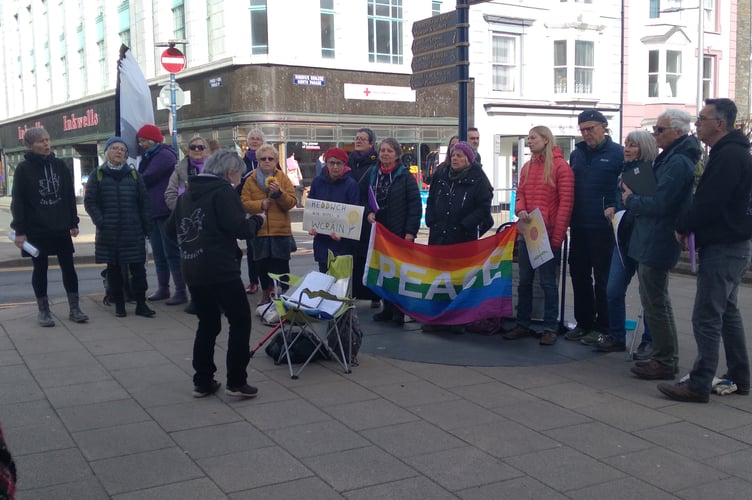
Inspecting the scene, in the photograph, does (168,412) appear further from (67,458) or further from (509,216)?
(509,216)

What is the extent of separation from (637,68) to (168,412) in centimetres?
3177

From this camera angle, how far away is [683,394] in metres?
5.46

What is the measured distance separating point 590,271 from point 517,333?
0.88 meters

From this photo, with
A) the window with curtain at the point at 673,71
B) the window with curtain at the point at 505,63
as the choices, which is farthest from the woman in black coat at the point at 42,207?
the window with curtain at the point at 673,71

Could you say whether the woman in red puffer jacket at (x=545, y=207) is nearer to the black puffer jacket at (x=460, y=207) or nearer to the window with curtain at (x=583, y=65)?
the black puffer jacket at (x=460, y=207)

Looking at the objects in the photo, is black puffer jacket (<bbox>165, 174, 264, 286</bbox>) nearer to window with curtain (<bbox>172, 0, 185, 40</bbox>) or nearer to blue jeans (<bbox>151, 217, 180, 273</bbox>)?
blue jeans (<bbox>151, 217, 180, 273</bbox>)

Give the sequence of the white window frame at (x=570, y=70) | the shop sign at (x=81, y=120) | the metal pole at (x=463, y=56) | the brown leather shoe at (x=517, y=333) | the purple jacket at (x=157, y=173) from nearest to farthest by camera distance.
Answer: the brown leather shoe at (x=517, y=333), the metal pole at (x=463, y=56), the purple jacket at (x=157, y=173), the white window frame at (x=570, y=70), the shop sign at (x=81, y=120)

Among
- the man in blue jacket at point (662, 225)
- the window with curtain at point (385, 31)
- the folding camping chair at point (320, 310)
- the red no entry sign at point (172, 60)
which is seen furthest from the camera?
the window with curtain at point (385, 31)

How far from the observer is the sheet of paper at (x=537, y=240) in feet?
22.9

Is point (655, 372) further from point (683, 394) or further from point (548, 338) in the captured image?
point (548, 338)

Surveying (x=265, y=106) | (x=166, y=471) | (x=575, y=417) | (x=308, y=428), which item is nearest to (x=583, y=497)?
(x=575, y=417)

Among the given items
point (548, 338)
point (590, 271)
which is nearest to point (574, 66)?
point (590, 271)

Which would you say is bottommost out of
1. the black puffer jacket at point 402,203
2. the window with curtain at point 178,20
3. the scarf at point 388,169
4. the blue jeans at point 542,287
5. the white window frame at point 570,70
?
the blue jeans at point 542,287

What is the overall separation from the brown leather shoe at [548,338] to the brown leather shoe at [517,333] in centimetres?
25
